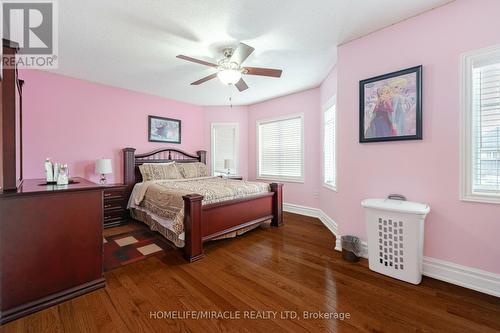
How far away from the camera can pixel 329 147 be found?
3.93m

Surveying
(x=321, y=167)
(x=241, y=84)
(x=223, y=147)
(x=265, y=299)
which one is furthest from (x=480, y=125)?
(x=223, y=147)

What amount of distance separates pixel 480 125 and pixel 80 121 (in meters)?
5.58

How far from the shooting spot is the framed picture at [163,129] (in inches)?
187

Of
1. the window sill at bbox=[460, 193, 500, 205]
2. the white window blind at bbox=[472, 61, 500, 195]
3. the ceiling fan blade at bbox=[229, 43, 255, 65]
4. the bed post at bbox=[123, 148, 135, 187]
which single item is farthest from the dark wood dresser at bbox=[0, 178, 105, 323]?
the white window blind at bbox=[472, 61, 500, 195]

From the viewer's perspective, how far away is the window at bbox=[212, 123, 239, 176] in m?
5.77

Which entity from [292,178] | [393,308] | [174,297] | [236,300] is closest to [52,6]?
[174,297]

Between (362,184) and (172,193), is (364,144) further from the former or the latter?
(172,193)

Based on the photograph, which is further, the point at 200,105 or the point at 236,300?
the point at 200,105

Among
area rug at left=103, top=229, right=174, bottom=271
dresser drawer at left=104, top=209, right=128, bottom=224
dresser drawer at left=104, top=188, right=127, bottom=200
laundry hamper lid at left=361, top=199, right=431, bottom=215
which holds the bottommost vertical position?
area rug at left=103, top=229, right=174, bottom=271

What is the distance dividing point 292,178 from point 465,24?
11.3 feet

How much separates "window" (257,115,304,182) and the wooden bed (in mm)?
1146

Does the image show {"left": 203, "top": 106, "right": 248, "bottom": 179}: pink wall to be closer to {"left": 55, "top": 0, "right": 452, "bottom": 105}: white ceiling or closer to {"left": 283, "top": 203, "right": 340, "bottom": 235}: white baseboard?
{"left": 283, "top": 203, "right": 340, "bottom": 235}: white baseboard

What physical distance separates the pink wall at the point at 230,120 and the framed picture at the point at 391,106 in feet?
11.6

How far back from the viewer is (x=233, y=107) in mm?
5762
